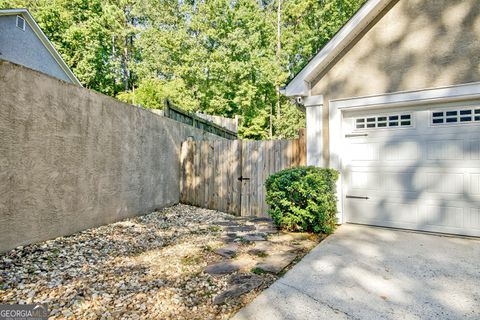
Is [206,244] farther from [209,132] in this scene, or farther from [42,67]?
[42,67]

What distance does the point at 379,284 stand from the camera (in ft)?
8.00

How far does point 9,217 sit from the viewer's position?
9.32 feet

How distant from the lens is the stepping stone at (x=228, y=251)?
308 cm

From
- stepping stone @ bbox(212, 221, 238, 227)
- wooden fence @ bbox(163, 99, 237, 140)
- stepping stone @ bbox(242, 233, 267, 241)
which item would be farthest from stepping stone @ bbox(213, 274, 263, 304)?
wooden fence @ bbox(163, 99, 237, 140)

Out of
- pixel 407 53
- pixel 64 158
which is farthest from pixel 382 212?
pixel 64 158

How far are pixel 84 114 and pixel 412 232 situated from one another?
538 cm

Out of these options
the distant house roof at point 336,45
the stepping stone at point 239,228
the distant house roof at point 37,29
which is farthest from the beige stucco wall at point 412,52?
the distant house roof at point 37,29

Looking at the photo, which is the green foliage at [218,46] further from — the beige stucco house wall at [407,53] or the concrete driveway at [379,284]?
the concrete driveway at [379,284]

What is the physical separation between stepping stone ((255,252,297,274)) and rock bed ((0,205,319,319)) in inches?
0.4

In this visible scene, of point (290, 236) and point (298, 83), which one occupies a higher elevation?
point (298, 83)

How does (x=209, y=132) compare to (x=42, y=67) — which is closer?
(x=209, y=132)

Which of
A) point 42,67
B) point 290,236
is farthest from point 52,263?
point 42,67

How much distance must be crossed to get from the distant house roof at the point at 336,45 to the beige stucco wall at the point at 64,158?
9.91 feet

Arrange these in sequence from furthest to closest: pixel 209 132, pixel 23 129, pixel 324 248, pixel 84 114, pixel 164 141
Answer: pixel 209 132 → pixel 164 141 → pixel 84 114 → pixel 324 248 → pixel 23 129
